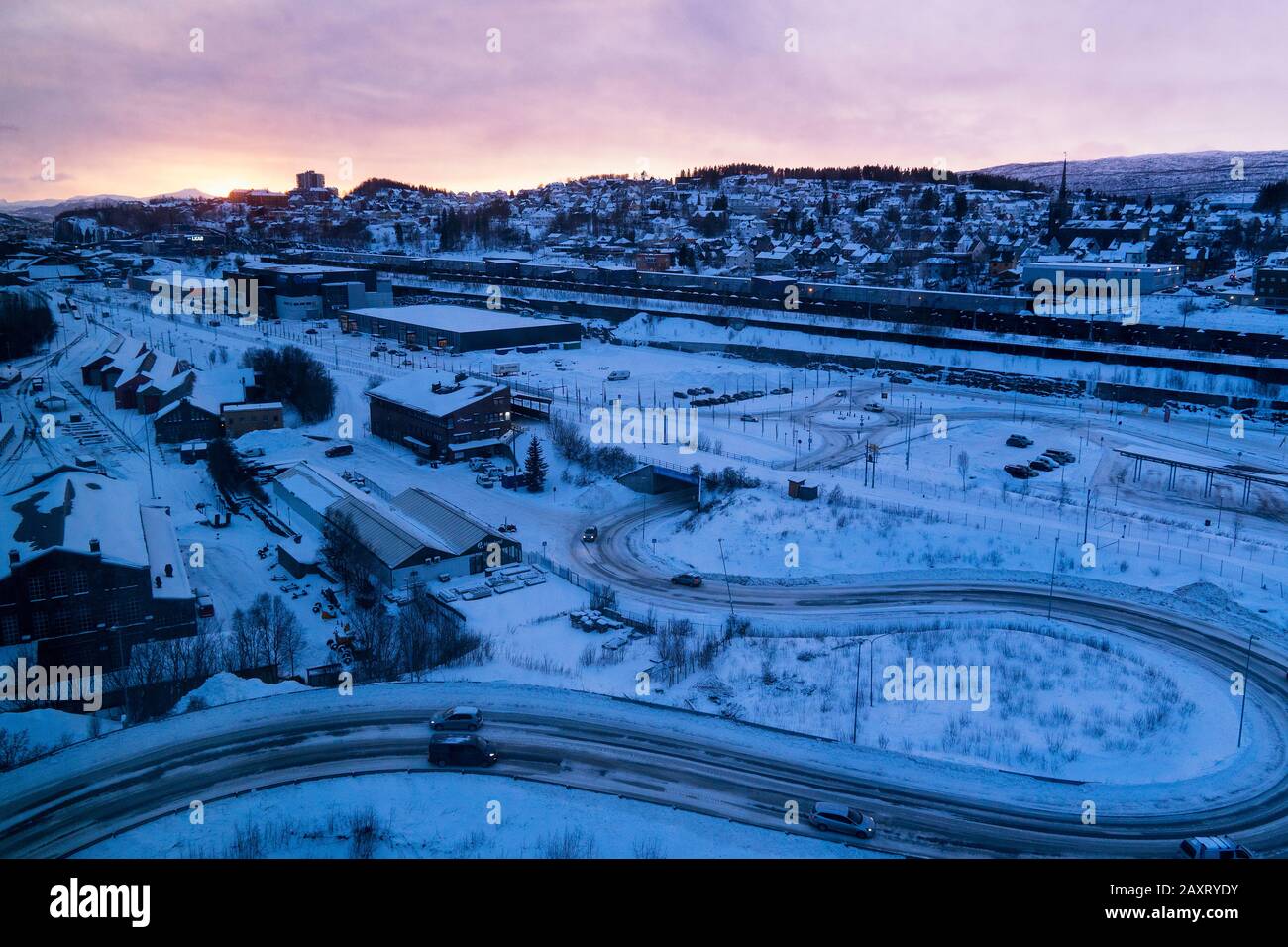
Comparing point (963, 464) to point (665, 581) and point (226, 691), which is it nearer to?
point (665, 581)

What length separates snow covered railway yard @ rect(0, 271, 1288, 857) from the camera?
22.2 ft

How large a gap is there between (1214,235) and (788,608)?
43.8m

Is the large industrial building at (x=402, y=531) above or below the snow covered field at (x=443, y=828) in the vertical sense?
above

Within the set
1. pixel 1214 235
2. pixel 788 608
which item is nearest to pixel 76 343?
pixel 788 608

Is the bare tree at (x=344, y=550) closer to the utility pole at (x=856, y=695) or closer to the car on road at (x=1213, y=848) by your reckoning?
the utility pole at (x=856, y=695)

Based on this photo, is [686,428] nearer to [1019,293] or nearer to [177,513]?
[177,513]

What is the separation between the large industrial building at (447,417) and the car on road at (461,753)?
42.4 ft

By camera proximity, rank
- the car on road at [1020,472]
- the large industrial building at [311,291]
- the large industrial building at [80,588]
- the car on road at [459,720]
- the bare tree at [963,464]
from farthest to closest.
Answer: the large industrial building at [311,291] < the bare tree at [963,464] < the car on road at [1020,472] < the large industrial building at [80,588] < the car on road at [459,720]

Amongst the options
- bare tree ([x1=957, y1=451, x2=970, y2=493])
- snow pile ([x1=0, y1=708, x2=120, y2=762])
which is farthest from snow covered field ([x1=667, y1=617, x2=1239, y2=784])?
bare tree ([x1=957, y1=451, x2=970, y2=493])

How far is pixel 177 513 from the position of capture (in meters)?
16.4

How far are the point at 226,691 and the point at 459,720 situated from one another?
260 centimetres

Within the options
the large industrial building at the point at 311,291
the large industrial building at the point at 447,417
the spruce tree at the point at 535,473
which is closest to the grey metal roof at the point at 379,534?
the spruce tree at the point at 535,473

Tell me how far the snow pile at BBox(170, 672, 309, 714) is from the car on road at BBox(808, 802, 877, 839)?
5148 millimetres

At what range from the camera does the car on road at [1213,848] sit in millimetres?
5898
